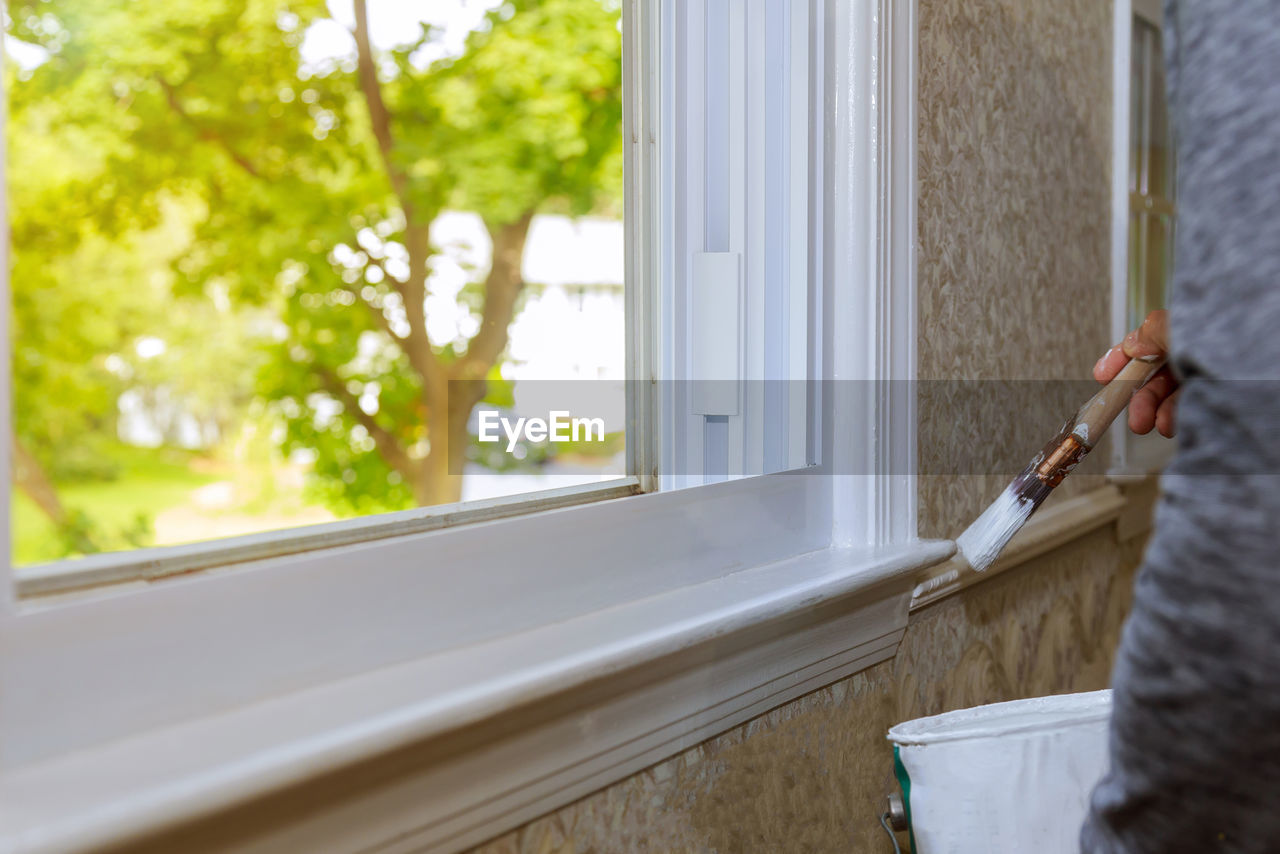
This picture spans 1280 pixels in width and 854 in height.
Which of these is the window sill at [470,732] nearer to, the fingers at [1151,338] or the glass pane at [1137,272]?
the fingers at [1151,338]

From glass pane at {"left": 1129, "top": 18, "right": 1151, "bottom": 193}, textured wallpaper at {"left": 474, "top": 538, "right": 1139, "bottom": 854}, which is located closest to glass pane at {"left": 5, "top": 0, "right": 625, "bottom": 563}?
glass pane at {"left": 1129, "top": 18, "right": 1151, "bottom": 193}

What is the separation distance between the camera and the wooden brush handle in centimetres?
80

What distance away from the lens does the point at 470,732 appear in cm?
51

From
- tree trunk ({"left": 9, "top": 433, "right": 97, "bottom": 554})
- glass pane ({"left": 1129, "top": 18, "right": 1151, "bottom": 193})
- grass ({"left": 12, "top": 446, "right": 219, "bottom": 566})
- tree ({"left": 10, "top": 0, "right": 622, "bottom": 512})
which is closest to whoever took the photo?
glass pane ({"left": 1129, "top": 18, "right": 1151, "bottom": 193})

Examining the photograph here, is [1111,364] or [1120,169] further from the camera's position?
[1120,169]

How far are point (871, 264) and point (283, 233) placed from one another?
10.3ft

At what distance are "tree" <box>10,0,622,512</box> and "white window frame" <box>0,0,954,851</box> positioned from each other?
237 centimetres

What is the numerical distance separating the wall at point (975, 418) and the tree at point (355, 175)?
2.06 m

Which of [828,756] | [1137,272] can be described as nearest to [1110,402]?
[828,756]

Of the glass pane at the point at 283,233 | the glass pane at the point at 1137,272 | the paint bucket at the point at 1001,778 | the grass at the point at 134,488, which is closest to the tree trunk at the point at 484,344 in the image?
the glass pane at the point at 283,233

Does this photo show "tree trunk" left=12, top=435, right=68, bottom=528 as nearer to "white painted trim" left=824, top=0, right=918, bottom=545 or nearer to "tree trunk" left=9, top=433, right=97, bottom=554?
"tree trunk" left=9, top=433, right=97, bottom=554

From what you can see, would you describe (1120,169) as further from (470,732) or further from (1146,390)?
(470,732)

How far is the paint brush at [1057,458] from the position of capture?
79 centimetres

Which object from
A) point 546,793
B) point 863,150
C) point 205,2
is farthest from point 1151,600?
point 205,2
